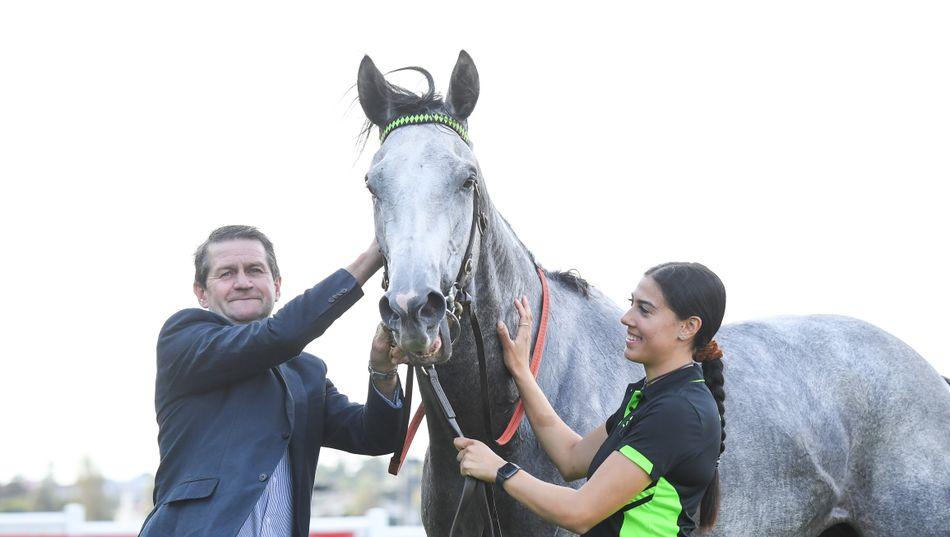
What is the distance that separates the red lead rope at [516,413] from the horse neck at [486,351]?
0.08 meters

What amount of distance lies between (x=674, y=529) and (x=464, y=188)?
4.50 ft

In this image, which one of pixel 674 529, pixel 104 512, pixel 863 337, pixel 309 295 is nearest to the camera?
pixel 674 529

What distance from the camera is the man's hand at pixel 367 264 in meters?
3.68

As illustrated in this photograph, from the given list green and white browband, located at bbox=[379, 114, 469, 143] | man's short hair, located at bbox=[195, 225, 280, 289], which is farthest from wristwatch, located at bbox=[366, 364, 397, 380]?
green and white browband, located at bbox=[379, 114, 469, 143]

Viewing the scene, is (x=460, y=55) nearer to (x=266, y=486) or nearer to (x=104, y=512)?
(x=266, y=486)

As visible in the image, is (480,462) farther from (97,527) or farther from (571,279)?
(97,527)

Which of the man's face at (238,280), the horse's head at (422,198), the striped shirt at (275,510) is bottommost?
the striped shirt at (275,510)

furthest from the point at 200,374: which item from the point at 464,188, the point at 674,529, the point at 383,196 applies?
the point at 674,529

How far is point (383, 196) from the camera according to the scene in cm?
335

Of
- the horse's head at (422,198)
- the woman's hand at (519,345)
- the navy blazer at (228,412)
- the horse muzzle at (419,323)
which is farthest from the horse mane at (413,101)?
the horse muzzle at (419,323)

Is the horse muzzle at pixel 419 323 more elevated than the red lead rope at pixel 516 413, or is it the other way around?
the horse muzzle at pixel 419 323

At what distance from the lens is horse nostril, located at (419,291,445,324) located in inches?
118

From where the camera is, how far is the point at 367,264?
12.1ft

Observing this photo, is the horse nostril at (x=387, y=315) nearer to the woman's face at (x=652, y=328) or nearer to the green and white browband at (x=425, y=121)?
the woman's face at (x=652, y=328)
